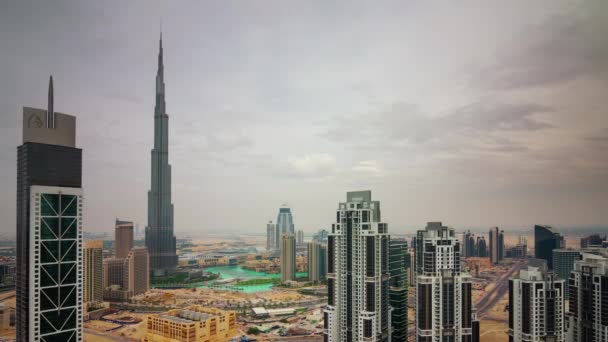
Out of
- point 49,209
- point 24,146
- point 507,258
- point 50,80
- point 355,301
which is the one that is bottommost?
point 355,301

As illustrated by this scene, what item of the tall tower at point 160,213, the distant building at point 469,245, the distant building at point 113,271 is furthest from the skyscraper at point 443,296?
the tall tower at point 160,213

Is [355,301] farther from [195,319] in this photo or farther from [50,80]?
[50,80]

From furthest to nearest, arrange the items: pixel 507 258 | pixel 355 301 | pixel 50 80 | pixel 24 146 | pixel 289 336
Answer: pixel 289 336, pixel 507 258, pixel 355 301, pixel 50 80, pixel 24 146

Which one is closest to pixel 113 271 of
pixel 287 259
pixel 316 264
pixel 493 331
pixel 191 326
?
pixel 287 259

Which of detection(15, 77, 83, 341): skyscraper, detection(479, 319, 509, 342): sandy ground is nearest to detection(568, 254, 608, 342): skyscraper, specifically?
detection(479, 319, 509, 342): sandy ground

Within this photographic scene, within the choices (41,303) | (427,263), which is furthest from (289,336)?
(41,303)

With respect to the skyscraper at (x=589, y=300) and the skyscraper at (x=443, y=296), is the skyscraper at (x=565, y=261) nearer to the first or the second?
the skyscraper at (x=589, y=300)
